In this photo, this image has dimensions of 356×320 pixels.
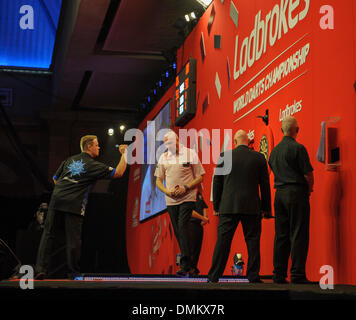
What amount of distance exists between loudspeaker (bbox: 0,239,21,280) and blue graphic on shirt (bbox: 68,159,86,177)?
2277mm

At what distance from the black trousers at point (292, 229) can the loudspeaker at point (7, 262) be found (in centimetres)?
215

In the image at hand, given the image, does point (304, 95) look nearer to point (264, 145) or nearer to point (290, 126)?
point (290, 126)

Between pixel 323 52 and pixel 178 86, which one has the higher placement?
pixel 178 86

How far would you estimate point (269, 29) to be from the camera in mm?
6551

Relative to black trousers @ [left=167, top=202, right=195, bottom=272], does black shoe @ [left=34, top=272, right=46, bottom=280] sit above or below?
below

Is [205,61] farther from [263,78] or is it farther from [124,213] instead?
[124,213]

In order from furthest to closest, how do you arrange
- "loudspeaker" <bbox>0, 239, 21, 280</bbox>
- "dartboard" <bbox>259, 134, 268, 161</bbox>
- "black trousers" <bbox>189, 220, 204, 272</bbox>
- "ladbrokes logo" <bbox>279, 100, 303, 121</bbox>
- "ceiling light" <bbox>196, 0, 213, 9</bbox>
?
"ceiling light" <bbox>196, 0, 213, 9</bbox> < "black trousers" <bbox>189, 220, 204, 272</bbox> < "dartboard" <bbox>259, 134, 268, 161</bbox> < "ladbrokes logo" <bbox>279, 100, 303, 121</bbox> < "loudspeaker" <bbox>0, 239, 21, 280</bbox>

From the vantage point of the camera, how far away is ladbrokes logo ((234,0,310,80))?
5910 mm

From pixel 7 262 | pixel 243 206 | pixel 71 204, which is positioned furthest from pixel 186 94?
pixel 7 262

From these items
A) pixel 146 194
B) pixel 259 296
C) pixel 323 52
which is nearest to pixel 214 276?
pixel 259 296

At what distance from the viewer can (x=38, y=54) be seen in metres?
16.3

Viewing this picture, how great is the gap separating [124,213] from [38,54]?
508 cm

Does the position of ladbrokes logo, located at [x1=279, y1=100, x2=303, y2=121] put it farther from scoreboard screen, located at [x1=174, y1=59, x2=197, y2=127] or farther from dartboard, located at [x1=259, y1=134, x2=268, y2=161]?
scoreboard screen, located at [x1=174, y1=59, x2=197, y2=127]

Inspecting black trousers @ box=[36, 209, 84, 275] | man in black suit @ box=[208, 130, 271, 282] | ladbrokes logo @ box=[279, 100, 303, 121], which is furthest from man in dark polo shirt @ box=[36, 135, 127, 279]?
ladbrokes logo @ box=[279, 100, 303, 121]
